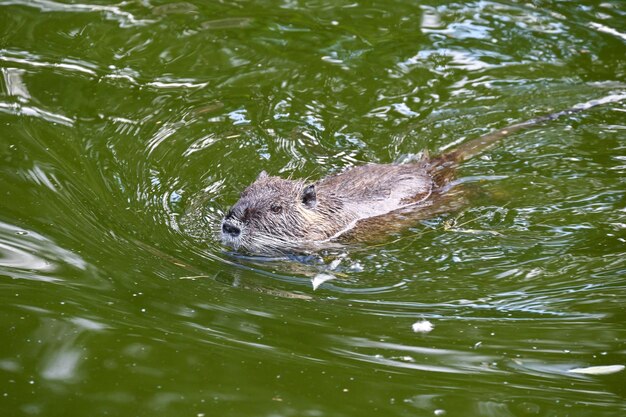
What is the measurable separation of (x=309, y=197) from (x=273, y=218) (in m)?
0.27

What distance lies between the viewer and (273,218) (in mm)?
5027

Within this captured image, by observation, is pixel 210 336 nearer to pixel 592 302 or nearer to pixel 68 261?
pixel 68 261

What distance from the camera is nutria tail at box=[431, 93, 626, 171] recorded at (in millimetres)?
5820

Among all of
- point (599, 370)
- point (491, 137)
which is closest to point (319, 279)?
point (599, 370)

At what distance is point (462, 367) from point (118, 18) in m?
4.81

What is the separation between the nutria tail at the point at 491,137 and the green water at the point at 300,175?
90 mm

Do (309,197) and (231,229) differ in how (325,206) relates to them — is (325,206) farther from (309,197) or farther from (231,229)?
(231,229)

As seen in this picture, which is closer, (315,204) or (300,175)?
(315,204)

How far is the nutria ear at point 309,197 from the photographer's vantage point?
5074 mm

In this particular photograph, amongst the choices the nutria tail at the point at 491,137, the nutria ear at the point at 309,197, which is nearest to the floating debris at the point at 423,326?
the nutria ear at the point at 309,197

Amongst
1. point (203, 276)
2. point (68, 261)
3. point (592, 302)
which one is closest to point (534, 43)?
point (592, 302)

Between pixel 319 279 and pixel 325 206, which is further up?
pixel 319 279

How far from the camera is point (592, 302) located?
4.05 metres

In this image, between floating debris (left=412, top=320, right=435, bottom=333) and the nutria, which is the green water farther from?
the nutria
